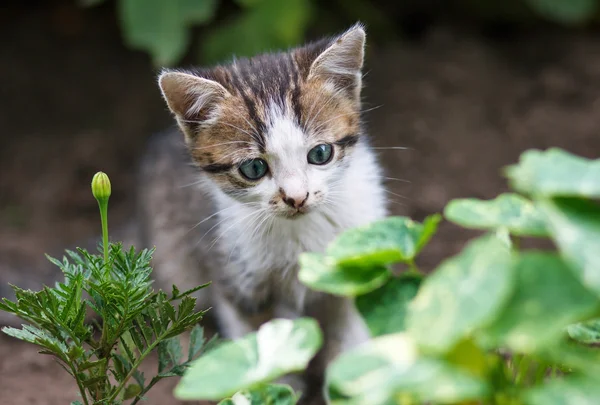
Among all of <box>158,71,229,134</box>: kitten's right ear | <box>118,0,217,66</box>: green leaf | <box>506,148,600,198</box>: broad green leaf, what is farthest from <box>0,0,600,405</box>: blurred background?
<box>506,148,600,198</box>: broad green leaf

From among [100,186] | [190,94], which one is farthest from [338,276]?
[190,94]

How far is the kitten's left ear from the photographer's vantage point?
8.05 ft

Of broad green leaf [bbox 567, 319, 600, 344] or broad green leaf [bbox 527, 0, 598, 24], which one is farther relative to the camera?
broad green leaf [bbox 527, 0, 598, 24]

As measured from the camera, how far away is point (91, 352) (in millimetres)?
1883

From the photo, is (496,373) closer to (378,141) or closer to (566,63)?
(378,141)

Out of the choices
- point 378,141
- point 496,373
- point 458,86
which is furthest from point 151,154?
point 496,373

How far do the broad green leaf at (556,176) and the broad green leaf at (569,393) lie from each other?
30cm

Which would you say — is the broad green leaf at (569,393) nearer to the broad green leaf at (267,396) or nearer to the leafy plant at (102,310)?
the broad green leaf at (267,396)

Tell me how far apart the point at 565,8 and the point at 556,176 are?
137 inches

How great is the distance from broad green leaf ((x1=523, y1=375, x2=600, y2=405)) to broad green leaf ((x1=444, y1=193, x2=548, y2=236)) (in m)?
0.30

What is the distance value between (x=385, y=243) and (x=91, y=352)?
843 mm

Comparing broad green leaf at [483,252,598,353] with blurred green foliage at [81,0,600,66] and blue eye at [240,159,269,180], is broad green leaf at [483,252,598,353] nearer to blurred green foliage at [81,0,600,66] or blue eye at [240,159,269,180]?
blue eye at [240,159,269,180]

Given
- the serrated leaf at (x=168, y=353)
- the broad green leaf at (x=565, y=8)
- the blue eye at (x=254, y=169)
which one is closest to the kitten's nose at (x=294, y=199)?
the blue eye at (x=254, y=169)

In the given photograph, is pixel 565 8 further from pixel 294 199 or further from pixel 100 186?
pixel 100 186
